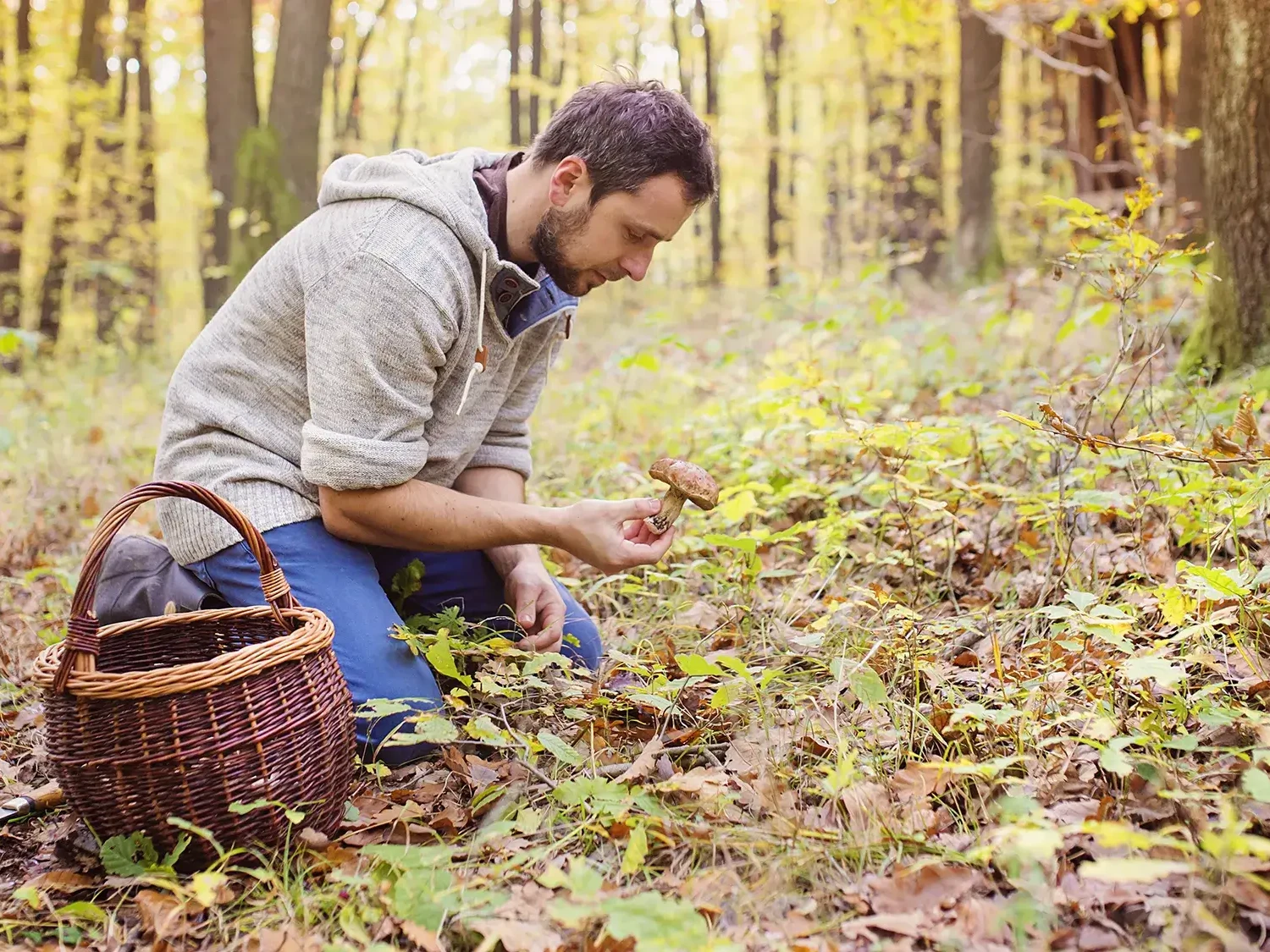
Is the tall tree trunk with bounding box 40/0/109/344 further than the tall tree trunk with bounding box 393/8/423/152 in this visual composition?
No

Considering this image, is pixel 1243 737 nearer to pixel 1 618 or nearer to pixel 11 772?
pixel 11 772

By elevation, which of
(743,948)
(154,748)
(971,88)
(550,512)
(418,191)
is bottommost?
(743,948)

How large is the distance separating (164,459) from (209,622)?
592 millimetres

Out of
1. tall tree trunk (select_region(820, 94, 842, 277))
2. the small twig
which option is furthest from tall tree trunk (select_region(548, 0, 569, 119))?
the small twig

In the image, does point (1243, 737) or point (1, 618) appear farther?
point (1, 618)

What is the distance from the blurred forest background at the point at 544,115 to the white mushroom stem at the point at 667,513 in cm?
123

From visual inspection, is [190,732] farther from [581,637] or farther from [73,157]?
[73,157]

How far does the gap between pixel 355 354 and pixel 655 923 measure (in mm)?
1473

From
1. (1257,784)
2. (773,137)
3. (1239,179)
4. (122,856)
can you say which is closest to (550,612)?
(122,856)

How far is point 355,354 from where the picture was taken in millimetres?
2326

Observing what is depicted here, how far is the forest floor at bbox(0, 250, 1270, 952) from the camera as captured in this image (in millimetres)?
1549

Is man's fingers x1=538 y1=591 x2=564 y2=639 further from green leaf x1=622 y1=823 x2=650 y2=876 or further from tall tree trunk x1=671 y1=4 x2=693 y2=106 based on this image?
tall tree trunk x1=671 y1=4 x2=693 y2=106

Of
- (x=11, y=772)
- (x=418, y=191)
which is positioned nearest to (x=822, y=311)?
(x=418, y=191)

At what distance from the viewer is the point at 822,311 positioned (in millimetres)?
6633
